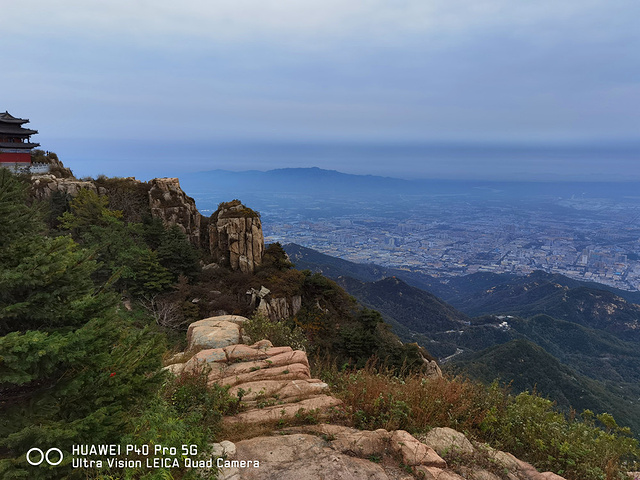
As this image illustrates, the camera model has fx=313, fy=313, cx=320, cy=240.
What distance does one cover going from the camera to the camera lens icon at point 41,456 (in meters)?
2.79

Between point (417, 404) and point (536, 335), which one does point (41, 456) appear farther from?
point (536, 335)

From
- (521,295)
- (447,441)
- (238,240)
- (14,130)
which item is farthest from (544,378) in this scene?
(521,295)

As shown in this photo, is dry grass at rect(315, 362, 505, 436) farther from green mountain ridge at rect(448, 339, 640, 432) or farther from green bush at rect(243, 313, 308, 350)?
green mountain ridge at rect(448, 339, 640, 432)

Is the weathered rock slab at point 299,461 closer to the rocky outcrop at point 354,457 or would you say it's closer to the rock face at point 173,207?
the rocky outcrop at point 354,457

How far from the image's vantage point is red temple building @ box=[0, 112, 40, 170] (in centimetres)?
2603

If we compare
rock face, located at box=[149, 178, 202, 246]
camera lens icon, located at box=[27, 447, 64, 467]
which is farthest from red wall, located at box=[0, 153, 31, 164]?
camera lens icon, located at box=[27, 447, 64, 467]

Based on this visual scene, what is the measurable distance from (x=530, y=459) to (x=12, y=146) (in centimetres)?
3822

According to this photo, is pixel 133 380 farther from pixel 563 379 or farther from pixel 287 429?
pixel 563 379

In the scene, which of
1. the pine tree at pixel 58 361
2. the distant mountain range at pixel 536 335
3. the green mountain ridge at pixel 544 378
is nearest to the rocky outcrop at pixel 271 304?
the distant mountain range at pixel 536 335

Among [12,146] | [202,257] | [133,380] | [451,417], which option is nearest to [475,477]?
[451,417]

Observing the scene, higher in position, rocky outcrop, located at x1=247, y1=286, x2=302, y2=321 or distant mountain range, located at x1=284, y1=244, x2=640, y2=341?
rocky outcrop, located at x1=247, y1=286, x2=302, y2=321

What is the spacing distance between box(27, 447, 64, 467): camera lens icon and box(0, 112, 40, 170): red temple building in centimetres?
Answer: 3296

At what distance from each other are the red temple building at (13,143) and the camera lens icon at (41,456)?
32959 mm

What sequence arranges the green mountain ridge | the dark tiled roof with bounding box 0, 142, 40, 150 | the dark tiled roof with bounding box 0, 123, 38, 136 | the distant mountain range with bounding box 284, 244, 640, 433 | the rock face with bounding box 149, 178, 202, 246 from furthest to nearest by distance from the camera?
the distant mountain range with bounding box 284, 244, 640, 433, the green mountain ridge, the dark tiled roof with bounding box 0, 142, 40, 150, the dark tiled roof with bounding box 0, 123, 38, 136, the rock face with bounding box 149, 178, 202, 246
